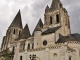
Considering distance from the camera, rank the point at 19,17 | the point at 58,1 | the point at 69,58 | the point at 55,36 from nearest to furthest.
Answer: the point at 69,58 < the point at 55,36 < the point at 58,1 < the point at 19,17

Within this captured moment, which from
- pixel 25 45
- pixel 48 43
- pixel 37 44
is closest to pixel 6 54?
pixel 25 45

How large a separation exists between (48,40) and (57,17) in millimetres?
10251

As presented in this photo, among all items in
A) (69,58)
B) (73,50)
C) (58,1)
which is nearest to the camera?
(69,58)

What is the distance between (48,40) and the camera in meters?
29.7

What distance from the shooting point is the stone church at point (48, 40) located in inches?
1006

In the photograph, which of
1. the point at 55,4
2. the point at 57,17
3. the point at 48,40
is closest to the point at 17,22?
the point at 55,4

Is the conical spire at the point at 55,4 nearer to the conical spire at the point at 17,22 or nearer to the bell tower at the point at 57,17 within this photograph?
the bell tower at the point at 57,17

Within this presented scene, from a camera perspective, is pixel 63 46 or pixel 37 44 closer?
pixel 63 46

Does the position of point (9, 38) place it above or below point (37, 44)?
above

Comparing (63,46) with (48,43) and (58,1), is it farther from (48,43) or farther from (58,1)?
(58,1)

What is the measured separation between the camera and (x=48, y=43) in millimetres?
29547

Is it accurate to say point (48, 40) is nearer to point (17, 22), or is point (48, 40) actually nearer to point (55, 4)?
point (55, 4)

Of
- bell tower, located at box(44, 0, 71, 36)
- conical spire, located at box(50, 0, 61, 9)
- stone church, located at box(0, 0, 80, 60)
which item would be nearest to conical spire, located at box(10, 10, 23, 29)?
stone church, located at box(0, 0, 80, 60)

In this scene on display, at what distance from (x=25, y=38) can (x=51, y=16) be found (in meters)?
10.2
